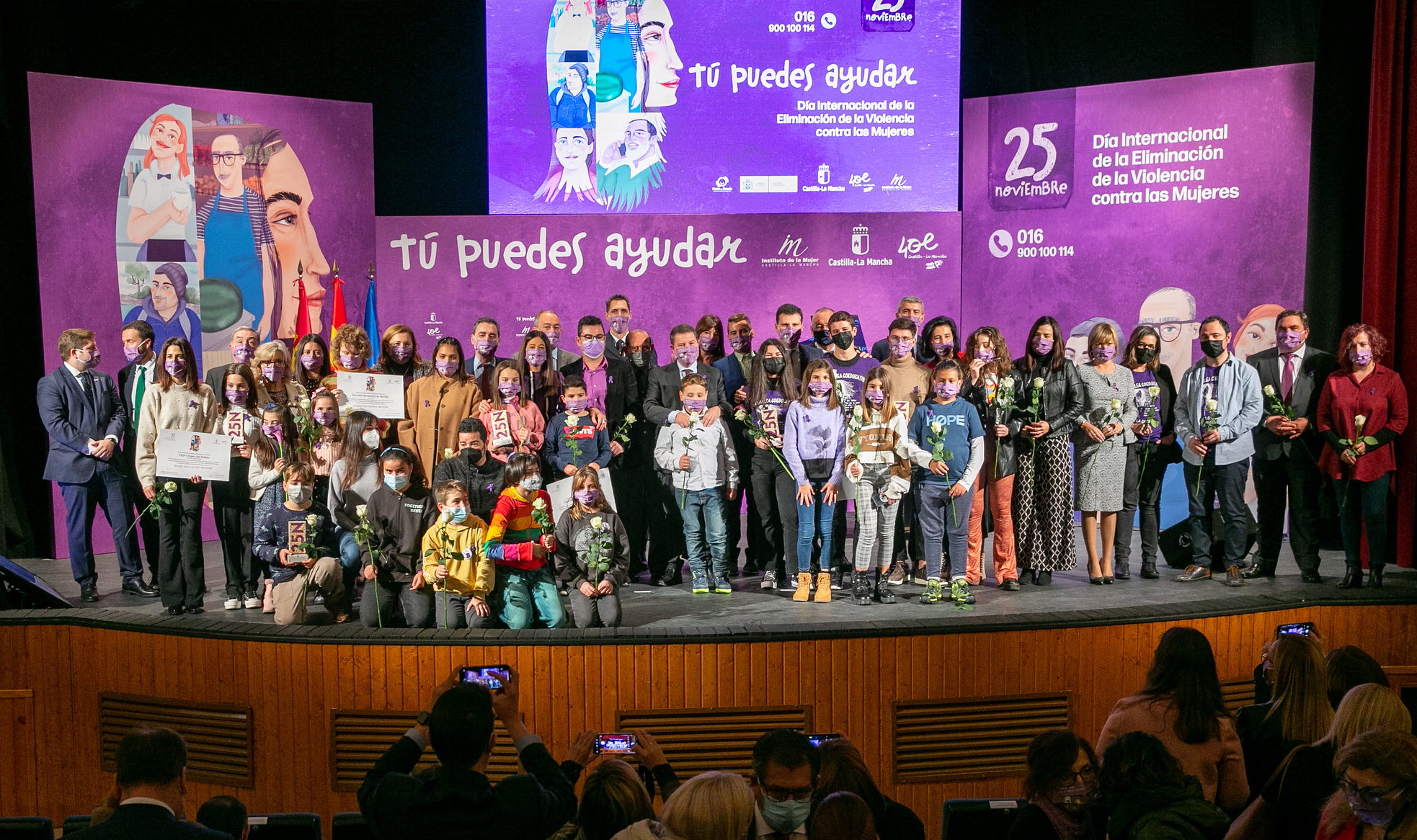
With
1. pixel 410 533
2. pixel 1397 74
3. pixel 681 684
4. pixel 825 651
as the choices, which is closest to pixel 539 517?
pixel 410 533

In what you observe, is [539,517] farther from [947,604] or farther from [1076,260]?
[1076,260]

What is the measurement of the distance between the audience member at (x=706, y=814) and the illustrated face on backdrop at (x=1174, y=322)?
21.7ft

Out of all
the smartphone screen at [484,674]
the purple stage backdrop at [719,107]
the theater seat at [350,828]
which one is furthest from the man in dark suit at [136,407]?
the theater seat at [350,828]

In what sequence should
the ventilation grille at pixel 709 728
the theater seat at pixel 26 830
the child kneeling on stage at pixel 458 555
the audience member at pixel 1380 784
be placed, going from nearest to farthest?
the audience member at pixel 1380 784
the theater seat at pixel 26 830
the ventilation grille at pixel 709 728
the child kneeling on stage at pixel 458 555

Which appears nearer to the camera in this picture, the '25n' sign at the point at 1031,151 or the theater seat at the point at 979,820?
the theater seat at the point at 979,820

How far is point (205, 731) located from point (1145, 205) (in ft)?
23.0

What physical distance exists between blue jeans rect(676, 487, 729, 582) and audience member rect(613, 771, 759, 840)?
377cm

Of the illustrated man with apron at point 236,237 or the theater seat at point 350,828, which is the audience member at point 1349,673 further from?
the illustrated man with apron at point 236,237

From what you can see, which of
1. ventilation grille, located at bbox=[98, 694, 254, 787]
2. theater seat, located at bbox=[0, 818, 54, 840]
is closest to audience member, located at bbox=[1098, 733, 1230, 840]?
theater seat, located at bbox=[0, 818, 54, 840]

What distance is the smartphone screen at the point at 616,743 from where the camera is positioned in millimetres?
3395

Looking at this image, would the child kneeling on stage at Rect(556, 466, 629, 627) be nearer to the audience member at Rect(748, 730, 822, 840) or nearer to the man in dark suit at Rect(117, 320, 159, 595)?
the audience member at Rect(748, 730, 822, 840)

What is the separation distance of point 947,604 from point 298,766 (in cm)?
332

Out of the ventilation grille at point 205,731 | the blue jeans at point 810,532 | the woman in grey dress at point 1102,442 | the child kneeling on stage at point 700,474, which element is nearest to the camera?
the ventilation grille at point 205,731

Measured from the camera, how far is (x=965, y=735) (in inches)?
208
